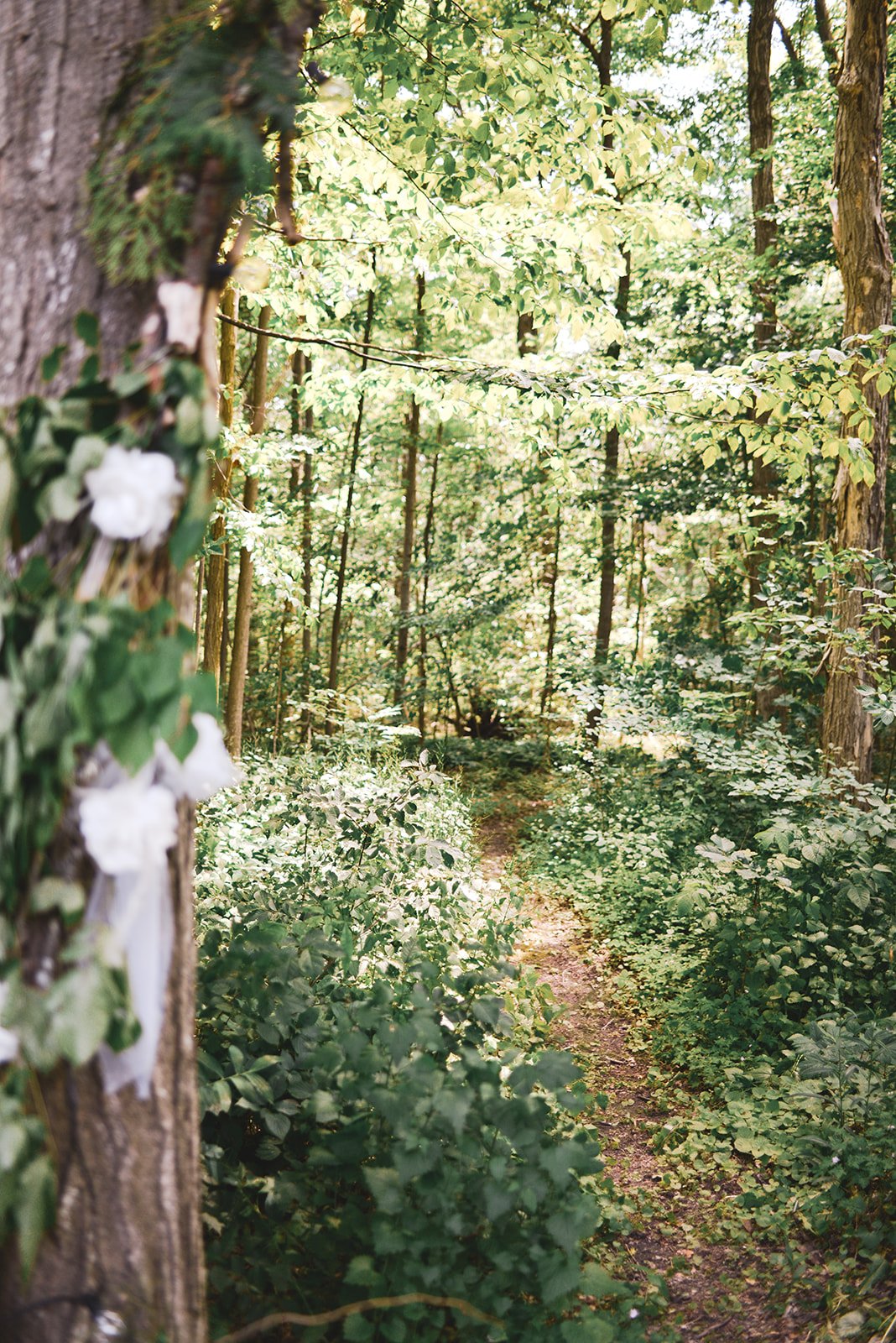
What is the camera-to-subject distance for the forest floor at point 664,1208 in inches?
94.6

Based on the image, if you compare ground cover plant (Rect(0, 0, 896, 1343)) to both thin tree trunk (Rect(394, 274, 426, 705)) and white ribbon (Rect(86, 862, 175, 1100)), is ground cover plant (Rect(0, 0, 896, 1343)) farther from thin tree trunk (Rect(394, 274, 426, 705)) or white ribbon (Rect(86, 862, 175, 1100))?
thin tree trunk (Rect(394, 274, 426, 705))

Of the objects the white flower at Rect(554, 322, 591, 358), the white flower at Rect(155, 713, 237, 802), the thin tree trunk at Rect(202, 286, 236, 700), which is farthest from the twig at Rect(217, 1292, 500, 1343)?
the white flower at Rect(554, 322, 591, 358)

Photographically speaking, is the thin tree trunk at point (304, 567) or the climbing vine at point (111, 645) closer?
the climbing vine at point (111, 645)

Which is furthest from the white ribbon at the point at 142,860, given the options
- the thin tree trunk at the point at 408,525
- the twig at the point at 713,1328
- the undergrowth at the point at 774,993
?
the thin tree trunk at the point at 408,525

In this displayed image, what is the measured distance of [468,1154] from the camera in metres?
Result: 1.88

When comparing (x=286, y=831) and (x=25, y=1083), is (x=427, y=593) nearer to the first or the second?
(x=286, y=831)

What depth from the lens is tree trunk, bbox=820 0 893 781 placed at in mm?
4594

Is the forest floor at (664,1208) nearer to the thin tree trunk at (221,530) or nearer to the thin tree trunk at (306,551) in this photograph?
the thin tree trunk at (221,530)

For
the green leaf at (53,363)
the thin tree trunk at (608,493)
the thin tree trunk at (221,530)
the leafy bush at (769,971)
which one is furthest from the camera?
the thin tree trunk at (608,493)

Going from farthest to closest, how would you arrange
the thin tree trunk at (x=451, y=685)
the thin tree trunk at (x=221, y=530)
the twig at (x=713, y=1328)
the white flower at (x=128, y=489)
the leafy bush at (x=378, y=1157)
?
the thin tree trunk at (x=451, y=685)
the thin tree trunk at (x=221, y=530)
the twig at (x=713, y=1328)
the leafy bush at (x=378, y=1157)
the white flower at (x=128, y=489)

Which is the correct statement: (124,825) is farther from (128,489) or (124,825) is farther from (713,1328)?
(713,1328)

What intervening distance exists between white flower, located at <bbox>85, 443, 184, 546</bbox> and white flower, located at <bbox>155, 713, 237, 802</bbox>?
279 mm

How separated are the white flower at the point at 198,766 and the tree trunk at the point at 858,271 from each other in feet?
13.6

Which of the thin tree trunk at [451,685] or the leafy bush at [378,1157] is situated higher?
the thin tree trunk at [451,685]
